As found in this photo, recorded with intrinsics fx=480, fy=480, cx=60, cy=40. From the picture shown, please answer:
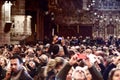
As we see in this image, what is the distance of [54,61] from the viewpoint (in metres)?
9.28

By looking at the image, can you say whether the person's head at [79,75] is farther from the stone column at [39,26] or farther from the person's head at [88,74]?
the stone column at [39,26]

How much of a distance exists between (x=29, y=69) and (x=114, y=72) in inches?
195

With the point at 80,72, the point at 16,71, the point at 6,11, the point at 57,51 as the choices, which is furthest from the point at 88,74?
the point at 6,11

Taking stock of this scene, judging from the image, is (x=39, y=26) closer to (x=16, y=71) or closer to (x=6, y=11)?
(x=6, y=11)

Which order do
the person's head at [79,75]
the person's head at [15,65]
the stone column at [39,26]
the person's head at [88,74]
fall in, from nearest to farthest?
the person's head at [79,75] < the person's head at [88,74] < the person's head at [15,65] < the stone column at [39,26]

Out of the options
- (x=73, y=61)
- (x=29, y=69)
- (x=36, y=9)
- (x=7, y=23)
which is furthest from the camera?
(x=36, y=9)

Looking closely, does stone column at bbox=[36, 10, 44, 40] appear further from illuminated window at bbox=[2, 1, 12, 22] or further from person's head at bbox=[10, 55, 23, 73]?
person's head at bbox=[10, 55, 23, 73]

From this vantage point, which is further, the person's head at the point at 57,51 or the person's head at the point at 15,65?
the person's head at the point at 57,51

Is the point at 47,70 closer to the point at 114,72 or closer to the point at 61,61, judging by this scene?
the point at 61,61

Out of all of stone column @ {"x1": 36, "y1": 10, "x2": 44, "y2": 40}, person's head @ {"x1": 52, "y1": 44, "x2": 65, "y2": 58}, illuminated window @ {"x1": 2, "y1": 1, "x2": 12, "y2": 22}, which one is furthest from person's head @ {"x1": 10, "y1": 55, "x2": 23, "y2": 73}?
stone column @ {"x1": 36, "y1": 10, "x2": 44, "y2": 40}

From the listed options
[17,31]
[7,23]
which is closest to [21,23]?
[17,31]

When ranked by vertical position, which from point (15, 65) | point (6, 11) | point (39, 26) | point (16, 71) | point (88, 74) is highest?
point (6, 11)

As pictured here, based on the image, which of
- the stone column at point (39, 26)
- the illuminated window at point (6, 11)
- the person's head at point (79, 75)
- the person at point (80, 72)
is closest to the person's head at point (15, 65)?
the person at point (80, 72)

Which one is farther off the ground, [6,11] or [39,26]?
[6,11]
